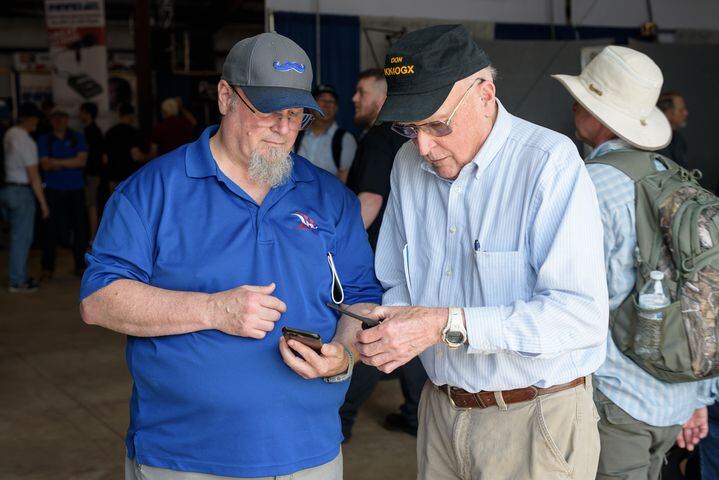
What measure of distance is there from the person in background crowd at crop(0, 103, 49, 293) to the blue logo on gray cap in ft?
21.2

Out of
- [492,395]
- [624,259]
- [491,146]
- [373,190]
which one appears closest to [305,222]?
[491,146]

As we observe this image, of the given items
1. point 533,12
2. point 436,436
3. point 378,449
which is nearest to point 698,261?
point 436,436

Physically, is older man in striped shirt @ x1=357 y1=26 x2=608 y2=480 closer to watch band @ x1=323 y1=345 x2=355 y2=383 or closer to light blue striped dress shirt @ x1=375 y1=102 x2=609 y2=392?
light blue striped dress shirt @ x1=375 y1=102 x2=609 y2=392

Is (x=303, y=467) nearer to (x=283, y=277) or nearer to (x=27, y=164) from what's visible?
(x=283, y=277)

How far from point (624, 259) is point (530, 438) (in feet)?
2.07

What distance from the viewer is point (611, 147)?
2.37m

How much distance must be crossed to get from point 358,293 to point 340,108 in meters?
6.16

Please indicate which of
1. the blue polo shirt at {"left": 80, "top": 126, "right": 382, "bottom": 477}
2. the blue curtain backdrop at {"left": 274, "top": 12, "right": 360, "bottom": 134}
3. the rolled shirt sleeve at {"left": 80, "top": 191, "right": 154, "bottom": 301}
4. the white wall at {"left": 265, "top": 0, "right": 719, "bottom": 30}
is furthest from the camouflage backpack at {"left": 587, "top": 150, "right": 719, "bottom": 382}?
the white wall at {"left": 265, "top": 0, "right": 719, "bottom": 30}

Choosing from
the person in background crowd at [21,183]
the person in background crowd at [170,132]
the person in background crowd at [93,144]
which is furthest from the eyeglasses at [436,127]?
the person in background crowd at [93,144]

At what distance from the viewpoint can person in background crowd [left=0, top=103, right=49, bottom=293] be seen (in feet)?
25.3

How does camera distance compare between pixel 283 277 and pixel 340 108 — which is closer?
pixel 283 277

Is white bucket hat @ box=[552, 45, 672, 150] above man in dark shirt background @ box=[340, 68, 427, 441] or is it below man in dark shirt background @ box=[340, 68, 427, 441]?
above

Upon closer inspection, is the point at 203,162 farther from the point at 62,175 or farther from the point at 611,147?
the point at 62,175

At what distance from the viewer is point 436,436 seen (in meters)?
2.04
